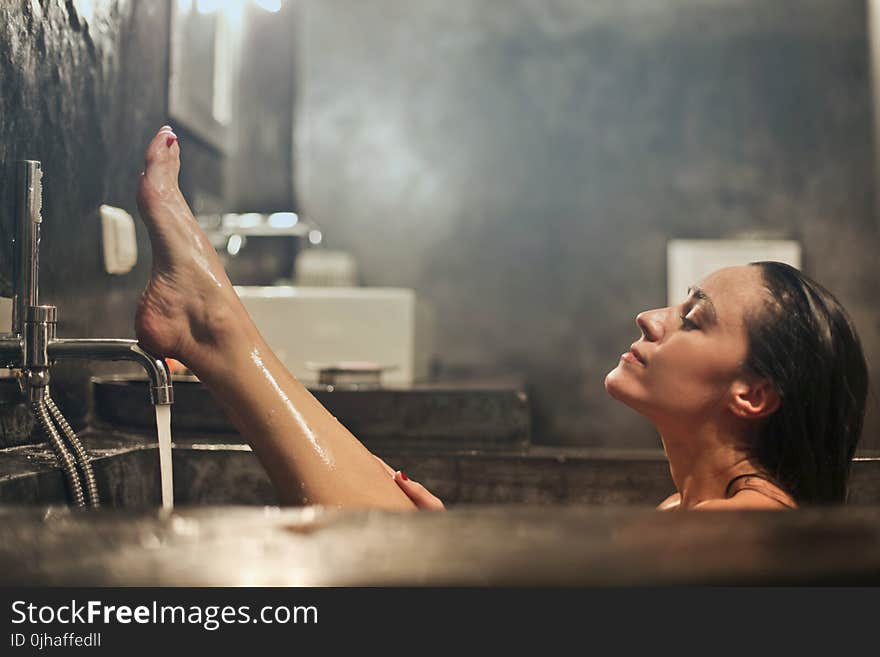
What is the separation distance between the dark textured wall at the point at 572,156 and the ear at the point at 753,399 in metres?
1.40

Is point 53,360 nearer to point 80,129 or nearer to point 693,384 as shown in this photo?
point 80,129

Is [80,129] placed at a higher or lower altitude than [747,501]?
higher

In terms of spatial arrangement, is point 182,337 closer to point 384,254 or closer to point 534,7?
point 384,254

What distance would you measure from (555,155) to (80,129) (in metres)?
1.54

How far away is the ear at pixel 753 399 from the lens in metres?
0.92

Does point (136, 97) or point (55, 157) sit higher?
point (136, 97)

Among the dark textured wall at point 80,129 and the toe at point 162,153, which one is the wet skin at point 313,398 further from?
the dark textured wall at point 80,129

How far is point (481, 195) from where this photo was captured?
7.88 ft

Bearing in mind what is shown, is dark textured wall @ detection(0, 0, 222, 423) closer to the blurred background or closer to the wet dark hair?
the blurred background

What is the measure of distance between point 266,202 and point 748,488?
5.70 feet

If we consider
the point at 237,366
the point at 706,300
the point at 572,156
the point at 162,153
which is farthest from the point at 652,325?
the point at 572,156

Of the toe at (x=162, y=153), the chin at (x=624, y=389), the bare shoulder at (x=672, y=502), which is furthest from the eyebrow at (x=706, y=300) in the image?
the toe at (x=162, y=153)

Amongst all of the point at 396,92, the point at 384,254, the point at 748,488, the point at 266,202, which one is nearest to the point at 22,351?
the point at 748,488

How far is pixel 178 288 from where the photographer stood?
3.13 feet
